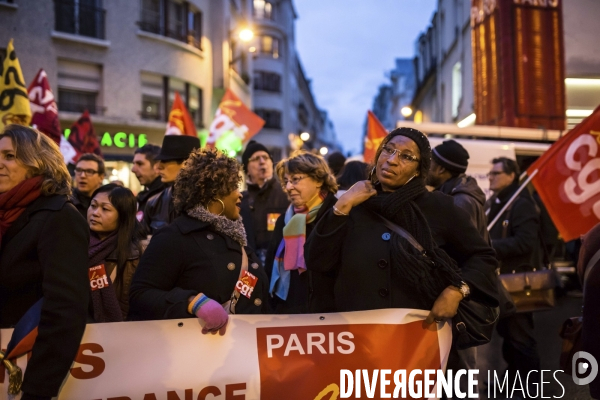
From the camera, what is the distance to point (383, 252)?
9.60 feet

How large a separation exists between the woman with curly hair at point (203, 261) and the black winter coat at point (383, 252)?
0.45m

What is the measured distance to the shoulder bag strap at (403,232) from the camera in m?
2.89

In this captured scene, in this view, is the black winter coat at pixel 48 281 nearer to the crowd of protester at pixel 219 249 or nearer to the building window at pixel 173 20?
the crowd of protester at pixel 219 249

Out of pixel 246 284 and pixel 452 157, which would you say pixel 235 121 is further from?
pixel 246 284

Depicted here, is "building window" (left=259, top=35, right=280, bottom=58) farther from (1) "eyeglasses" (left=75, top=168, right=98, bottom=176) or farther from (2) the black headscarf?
(2) the black headscarf

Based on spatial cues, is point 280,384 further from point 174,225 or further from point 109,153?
point 109,153

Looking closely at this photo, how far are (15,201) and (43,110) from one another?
732 centimetres

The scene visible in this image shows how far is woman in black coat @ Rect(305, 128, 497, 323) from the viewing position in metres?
2.88

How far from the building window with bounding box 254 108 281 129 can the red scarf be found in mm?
39410

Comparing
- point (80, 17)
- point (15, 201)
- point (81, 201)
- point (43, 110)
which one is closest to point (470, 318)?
point (15, 201)

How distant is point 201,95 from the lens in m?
23.4

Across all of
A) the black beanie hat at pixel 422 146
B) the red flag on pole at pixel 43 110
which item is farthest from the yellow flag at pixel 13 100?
the black beanie hat at pixel 422 146

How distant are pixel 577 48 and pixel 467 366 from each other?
12296 millimetres

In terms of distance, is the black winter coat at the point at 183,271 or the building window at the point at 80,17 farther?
the building window at the point at 80,17
